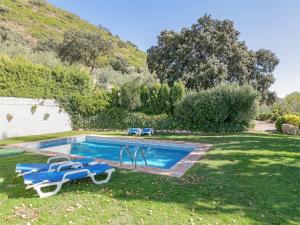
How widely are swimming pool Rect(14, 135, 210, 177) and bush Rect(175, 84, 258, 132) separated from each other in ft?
17.5

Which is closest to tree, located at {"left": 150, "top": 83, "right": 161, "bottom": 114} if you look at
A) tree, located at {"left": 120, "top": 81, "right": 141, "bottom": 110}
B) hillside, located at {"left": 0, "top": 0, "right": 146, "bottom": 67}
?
tree, located at {"left": 120, "top": 81, "right": 141, "bottom": 110}

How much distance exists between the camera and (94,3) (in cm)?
3278

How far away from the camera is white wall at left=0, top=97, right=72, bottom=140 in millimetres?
15711

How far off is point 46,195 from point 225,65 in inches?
982

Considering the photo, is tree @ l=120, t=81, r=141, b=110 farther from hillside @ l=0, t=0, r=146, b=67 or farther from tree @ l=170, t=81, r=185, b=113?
hillside @ l=0, t=0, r=146, b=67

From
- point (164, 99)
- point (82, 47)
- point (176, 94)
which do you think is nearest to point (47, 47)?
point (82, 47)

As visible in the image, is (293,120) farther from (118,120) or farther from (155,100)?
(118,120)

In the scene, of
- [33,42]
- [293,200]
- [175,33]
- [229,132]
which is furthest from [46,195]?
[33,42]

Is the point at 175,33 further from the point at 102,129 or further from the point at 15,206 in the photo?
the point at 15,206

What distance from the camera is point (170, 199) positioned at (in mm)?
5578

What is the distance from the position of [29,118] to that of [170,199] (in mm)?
14544

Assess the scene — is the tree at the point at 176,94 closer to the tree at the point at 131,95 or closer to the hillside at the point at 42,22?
the tree at the point at 131,95

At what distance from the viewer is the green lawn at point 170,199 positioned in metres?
4.70

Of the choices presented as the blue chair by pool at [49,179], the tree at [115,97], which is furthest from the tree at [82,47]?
the blue chair by pool at [49,179]
